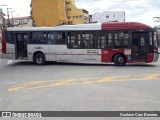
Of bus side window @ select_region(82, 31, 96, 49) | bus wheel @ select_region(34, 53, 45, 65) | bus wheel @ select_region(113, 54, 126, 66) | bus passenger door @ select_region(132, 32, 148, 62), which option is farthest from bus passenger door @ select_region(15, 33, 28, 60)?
bus passenger door @ select_region(132, 32, 148, 62)

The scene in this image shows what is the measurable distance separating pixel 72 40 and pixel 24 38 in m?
3.76

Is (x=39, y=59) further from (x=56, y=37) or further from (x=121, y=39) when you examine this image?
(x=121, y=39)

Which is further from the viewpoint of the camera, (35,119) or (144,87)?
(144,87)

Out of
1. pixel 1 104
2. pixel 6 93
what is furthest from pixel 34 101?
pixel 6 93

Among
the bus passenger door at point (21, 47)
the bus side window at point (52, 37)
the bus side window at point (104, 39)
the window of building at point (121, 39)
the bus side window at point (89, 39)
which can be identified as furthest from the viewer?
the bus passenger door at point (21, 47)

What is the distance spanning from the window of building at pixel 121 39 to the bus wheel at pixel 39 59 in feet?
17.9

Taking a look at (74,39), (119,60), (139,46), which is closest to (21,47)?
(74,39)

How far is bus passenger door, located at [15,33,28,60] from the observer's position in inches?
950

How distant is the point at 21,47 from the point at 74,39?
413cm

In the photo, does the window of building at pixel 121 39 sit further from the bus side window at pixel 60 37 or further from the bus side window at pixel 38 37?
the bus side window at pixel 38 37

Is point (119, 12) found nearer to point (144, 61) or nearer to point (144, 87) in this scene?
point (144, 61)

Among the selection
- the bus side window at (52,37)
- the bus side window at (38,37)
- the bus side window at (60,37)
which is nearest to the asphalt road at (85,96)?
the bus side window at (60,37)

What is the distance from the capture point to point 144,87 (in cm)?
1216

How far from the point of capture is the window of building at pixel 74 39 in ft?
75.2
